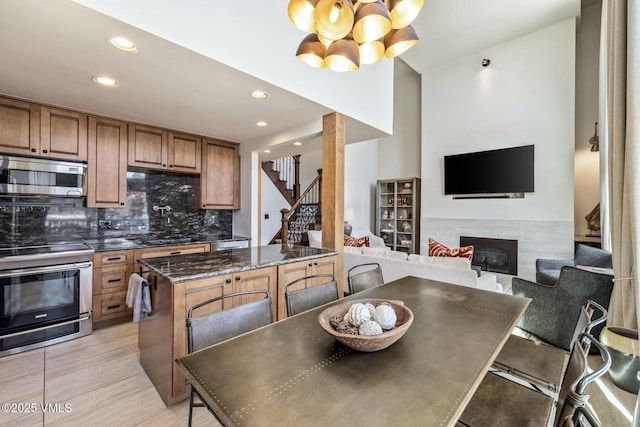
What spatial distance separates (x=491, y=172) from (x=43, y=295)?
6.66 metres

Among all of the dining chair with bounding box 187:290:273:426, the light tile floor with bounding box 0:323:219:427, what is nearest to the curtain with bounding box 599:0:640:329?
the dining chair with bounding box 187:290:273:426

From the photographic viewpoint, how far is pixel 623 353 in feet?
5.15

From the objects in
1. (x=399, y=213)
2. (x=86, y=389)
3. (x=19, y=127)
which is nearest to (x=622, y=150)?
(x=86, y=389)

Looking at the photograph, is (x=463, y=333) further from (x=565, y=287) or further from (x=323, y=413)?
(x=565, y=287)

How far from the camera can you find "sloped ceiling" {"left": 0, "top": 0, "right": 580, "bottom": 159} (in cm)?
163

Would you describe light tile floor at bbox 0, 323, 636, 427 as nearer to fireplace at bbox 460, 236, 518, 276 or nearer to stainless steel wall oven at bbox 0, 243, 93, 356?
stainless steel wall oven at bbox 0, 243, 93, 356

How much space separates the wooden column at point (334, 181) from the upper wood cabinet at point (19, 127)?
2928 mm

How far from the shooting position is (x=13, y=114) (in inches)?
106

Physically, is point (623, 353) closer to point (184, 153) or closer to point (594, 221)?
point (594, 221)

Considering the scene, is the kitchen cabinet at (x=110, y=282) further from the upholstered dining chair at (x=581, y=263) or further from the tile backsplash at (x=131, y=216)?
the upholstered dining chair at (x=581, y=263)

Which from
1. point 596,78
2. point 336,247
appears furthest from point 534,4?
point 336,247

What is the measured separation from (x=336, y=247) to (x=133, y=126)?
114 inches

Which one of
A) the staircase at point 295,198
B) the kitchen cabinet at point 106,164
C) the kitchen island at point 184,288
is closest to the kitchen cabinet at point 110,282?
the kitchen cabinet at point 106,164

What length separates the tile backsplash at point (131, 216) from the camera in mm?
2998
